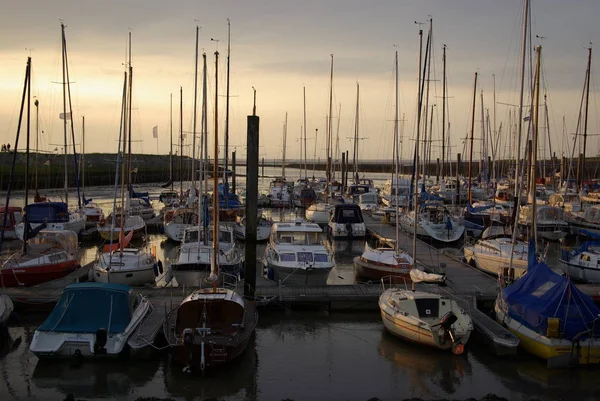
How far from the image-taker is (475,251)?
2542cm

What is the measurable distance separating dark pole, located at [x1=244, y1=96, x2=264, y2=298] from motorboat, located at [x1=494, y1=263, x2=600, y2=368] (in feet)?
25.4

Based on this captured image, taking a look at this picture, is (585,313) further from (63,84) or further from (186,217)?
(63,84)

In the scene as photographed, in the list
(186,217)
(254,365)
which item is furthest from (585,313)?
(186,217)

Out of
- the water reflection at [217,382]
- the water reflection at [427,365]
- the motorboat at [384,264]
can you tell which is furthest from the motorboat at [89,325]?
the motorboat at [384,264]

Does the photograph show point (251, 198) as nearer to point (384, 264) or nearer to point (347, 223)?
point (384, 264)

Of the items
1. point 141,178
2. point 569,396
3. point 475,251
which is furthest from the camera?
point 141,178

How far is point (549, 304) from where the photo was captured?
1448 centimetres

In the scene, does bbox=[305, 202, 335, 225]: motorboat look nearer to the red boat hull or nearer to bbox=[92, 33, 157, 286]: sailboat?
bbox=[92, 33, 157, 286]: sailboat

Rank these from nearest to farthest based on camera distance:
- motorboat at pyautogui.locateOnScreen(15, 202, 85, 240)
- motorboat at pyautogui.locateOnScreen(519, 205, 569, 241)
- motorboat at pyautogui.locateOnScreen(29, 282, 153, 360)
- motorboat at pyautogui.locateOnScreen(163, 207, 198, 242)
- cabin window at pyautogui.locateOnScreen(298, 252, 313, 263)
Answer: motorboat at pyautogui.locateOnScreen(29, 282, 153, 360), cabin window at pyautogui.locateOnScreen(298, 252, 313, 263), motorboat at pyautogui.locateOnScreen(15, 202, 85, 240), motorboat at pyautogui.locateOnScreen(163, 207, 198, 242), motorboat at pyautogui.locateOnScreen(519, 205, 569, 241)

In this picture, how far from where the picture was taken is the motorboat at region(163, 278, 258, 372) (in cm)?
1333

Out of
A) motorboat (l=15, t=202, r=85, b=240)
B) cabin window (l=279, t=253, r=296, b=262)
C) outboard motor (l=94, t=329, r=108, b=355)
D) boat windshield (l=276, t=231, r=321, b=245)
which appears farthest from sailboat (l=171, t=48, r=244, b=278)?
motorboat (l=15, t=202, r=85, b=240)

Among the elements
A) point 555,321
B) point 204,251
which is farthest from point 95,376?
point 555,321

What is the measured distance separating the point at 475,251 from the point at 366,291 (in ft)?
27.5

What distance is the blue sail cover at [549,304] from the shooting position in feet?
46.2
